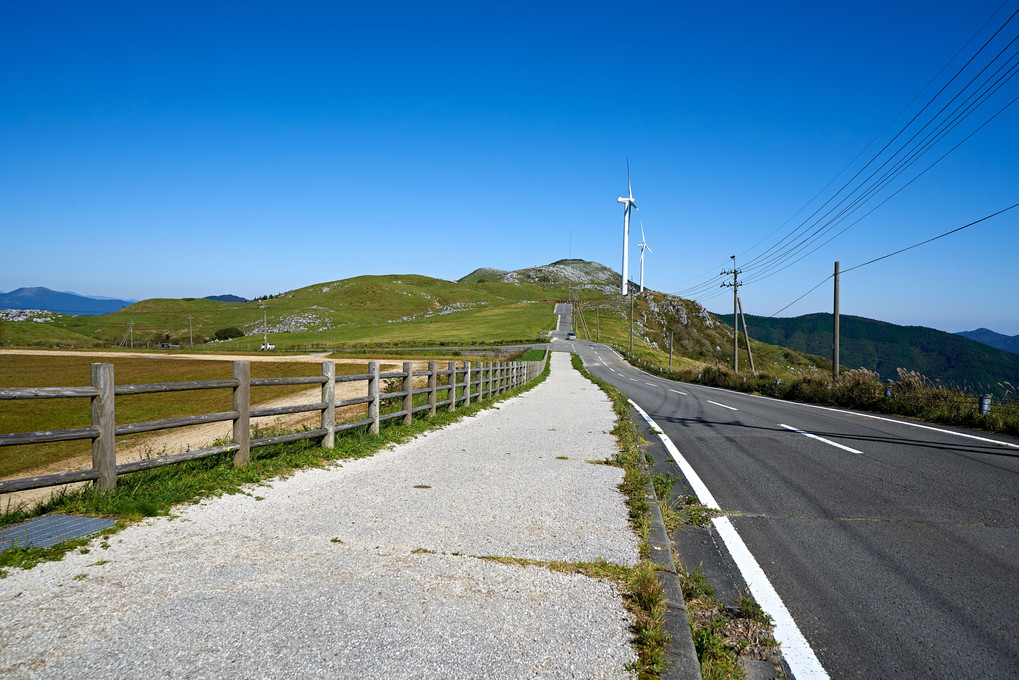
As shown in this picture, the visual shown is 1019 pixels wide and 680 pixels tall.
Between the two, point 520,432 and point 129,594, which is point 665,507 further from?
point 520,432

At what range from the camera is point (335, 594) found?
374cm

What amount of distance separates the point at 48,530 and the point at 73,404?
108ft

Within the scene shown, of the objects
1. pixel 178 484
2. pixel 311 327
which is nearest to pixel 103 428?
pixel 178 484

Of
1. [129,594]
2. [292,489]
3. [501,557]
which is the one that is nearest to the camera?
[129,594]

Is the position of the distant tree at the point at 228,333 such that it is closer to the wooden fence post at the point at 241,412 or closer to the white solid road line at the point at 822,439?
the white solid road line at the point at 822,439

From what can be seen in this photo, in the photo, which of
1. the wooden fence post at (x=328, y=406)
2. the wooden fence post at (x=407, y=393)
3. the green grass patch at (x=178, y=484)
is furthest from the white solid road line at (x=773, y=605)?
the wooden fence post at (x=407, y=393)

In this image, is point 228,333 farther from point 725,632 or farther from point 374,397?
point 725,632

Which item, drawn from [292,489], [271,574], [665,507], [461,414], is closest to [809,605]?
[665,507]

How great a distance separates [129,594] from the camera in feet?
12.1

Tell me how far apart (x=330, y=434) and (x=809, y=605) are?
703 cm

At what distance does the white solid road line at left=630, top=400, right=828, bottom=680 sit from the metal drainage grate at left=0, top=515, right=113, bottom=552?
528cm

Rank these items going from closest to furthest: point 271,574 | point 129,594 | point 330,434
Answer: point 129,594 → point 271,574 → point 330,434

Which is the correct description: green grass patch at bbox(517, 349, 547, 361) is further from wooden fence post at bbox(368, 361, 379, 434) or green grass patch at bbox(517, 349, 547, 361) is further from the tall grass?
wooden fence post at bbox(368, 361, 379, 434)

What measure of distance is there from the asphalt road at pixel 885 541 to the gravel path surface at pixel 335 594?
134 centimetres
